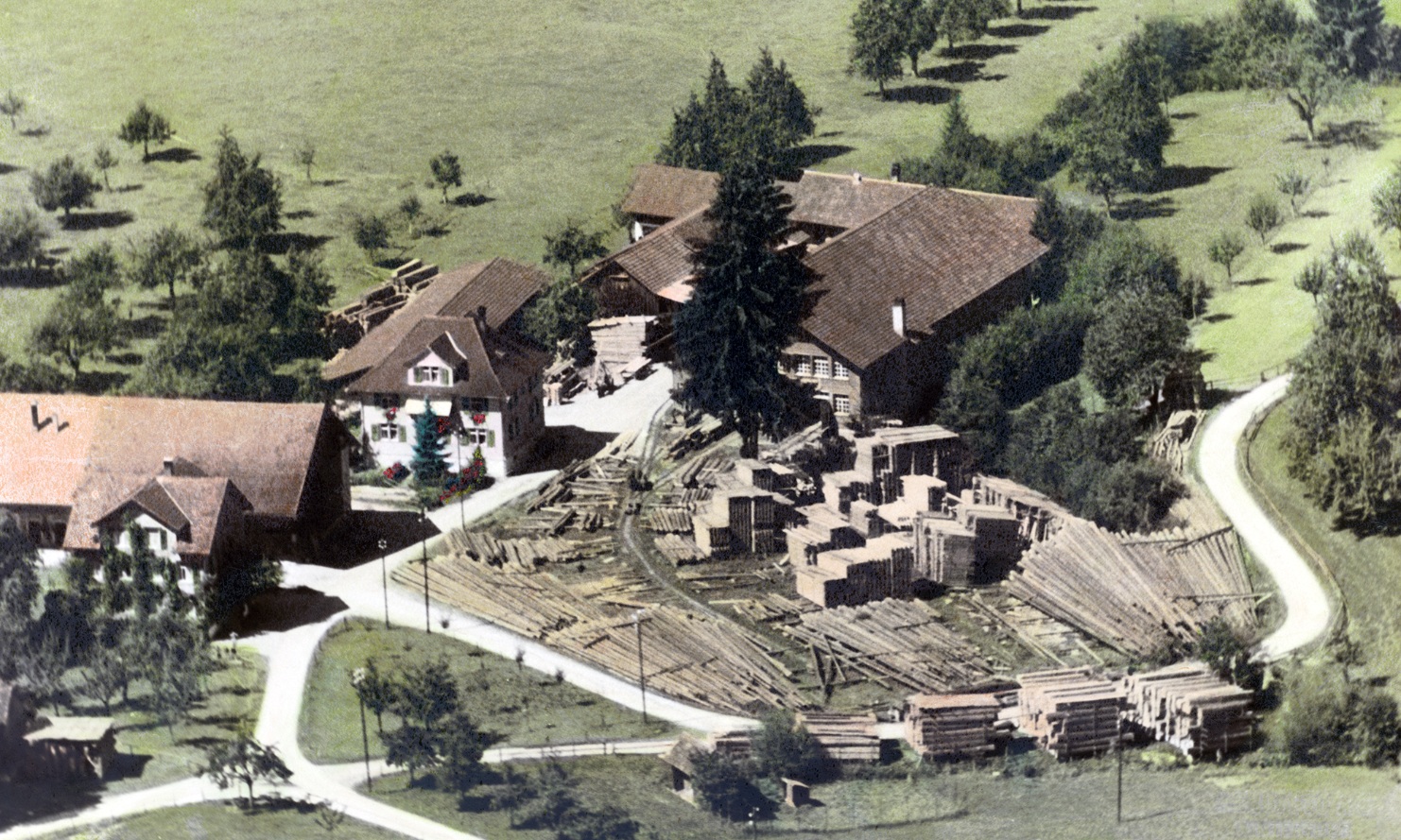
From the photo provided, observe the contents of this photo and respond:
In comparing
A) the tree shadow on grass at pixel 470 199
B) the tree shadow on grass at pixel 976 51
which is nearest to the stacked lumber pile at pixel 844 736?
the tree shadow on grass at pixel 470 199

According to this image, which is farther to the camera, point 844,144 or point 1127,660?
point 844,144

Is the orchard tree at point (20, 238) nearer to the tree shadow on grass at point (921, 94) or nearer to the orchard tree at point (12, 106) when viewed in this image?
the orchard tree at point (12, 106)

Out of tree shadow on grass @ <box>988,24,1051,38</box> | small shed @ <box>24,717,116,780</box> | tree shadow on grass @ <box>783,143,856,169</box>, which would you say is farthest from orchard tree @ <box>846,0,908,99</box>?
small shed @ <box>24,717,116,780</box>

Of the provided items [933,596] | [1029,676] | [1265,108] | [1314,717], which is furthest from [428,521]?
[1265,108]

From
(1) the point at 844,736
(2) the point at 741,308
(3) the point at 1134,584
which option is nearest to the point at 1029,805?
(1) the point at 844,736

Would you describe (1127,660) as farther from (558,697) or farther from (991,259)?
(991,259)

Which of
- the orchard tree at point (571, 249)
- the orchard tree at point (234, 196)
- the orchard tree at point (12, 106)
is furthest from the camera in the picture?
the orchard tree at point (571, 249)
